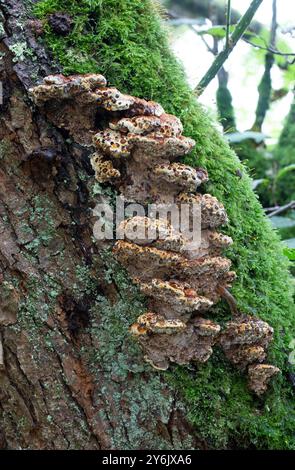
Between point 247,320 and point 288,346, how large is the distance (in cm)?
25

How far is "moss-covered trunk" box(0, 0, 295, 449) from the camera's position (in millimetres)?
1627

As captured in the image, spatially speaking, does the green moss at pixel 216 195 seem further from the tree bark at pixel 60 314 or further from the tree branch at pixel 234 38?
the tree branch at pixel 234 38

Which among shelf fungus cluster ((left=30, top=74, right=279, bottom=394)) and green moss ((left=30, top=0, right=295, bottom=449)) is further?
green moss ((left=30, top=0, right=295, bottom=449))

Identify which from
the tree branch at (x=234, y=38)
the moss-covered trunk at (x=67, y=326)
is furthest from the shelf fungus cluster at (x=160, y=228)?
the tree branch at (x=234, y=38)

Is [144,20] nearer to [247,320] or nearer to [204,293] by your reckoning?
[204,293]

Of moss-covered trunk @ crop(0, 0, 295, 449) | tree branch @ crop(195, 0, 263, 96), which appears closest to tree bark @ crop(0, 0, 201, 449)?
moss-covered trunk @ crop(0, 0, 295, 449)

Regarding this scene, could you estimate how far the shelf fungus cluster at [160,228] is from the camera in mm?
1604

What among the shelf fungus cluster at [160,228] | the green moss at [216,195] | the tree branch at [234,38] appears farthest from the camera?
the tree branch at [234,38]

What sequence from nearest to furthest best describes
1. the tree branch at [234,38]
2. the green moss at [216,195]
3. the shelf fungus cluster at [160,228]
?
the shelf fungus cluster at [160,228] < the green moss at [216,195] < the tree branch at [234,38]

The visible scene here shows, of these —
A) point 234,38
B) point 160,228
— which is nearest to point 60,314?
point 160,228

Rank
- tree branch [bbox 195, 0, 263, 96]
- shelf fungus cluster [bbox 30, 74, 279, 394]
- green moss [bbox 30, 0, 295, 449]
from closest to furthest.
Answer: shelf fungus cluster [bbox 30, 74, 279, 394], green moss [bbox 30, 0, 295, 449], tree branch [bbox 195, 0, 263, 96]

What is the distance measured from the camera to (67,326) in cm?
164

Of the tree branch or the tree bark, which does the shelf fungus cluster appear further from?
the tree branch
